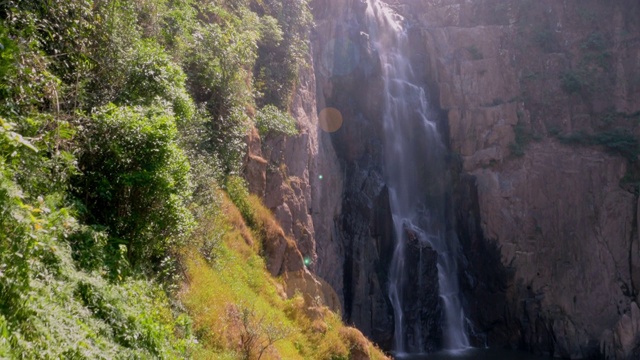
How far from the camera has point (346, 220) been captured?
1026 inches

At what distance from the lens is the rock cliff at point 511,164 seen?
1024 inches

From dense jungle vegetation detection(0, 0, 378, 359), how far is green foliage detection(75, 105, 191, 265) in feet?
0.07

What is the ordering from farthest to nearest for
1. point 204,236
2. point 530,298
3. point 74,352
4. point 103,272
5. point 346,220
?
1. point 530,298
2. point 346,220
3. point 204,236
4. point 103,272
5. point 74,352

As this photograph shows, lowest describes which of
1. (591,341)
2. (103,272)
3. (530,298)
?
(591,341)

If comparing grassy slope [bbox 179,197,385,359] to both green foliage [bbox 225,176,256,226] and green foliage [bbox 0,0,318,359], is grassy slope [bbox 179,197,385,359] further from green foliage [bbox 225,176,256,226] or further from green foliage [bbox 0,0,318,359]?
green foliage [bbox 0,0,318,359]

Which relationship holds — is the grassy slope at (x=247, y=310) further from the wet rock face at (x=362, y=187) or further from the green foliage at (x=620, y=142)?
the green foliage at (x=620, y=142)

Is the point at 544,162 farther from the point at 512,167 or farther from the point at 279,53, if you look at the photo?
the point at 279,53

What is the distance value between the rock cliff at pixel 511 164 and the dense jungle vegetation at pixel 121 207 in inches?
372

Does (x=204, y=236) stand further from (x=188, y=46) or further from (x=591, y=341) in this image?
(x=591, y=341)

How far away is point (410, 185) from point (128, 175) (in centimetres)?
2413

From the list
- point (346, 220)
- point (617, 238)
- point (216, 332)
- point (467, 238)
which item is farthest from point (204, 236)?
point (617, 238)

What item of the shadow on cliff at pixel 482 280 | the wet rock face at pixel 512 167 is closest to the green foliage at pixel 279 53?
the wet rock face at pixel 512 167

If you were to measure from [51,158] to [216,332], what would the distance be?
4000 mm

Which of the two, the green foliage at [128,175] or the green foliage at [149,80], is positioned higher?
the green foliage at [149,80]
